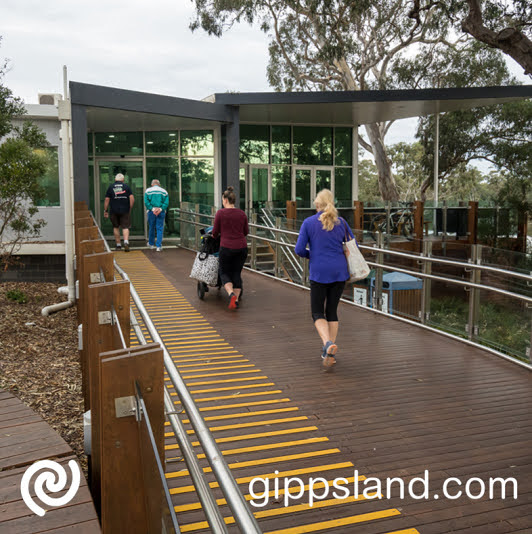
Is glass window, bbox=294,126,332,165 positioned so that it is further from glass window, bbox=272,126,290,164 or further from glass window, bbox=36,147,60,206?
glass window, bbox=36,147,60,206

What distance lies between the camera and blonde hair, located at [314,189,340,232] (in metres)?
6.08

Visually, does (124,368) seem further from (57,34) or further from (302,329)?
(57,34)

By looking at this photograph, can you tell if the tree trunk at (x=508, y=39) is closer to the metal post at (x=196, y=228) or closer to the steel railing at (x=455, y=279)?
the metal post at (x=196, y=228)

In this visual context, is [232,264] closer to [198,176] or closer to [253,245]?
[253,245]

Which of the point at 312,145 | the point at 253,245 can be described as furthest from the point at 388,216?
the point at 253,245

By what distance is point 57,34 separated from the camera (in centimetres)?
9406

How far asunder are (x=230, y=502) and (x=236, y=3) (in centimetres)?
2866

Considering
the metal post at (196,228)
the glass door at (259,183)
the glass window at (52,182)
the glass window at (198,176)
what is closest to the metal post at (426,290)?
the metal post at (196,228)

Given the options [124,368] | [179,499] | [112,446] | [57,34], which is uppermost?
[57,34]

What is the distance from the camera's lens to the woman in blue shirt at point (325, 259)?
6121 mm

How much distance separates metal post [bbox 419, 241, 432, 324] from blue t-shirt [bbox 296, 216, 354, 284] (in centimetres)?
210

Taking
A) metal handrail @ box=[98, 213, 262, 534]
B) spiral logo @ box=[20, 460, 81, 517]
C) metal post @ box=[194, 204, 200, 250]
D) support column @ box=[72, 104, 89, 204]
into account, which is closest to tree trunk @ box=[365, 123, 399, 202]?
metal post @ box=[194, 204, 200, 250]

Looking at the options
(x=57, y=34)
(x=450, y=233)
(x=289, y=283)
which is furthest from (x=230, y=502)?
(x=57, y=34)

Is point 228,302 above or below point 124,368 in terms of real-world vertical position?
below
